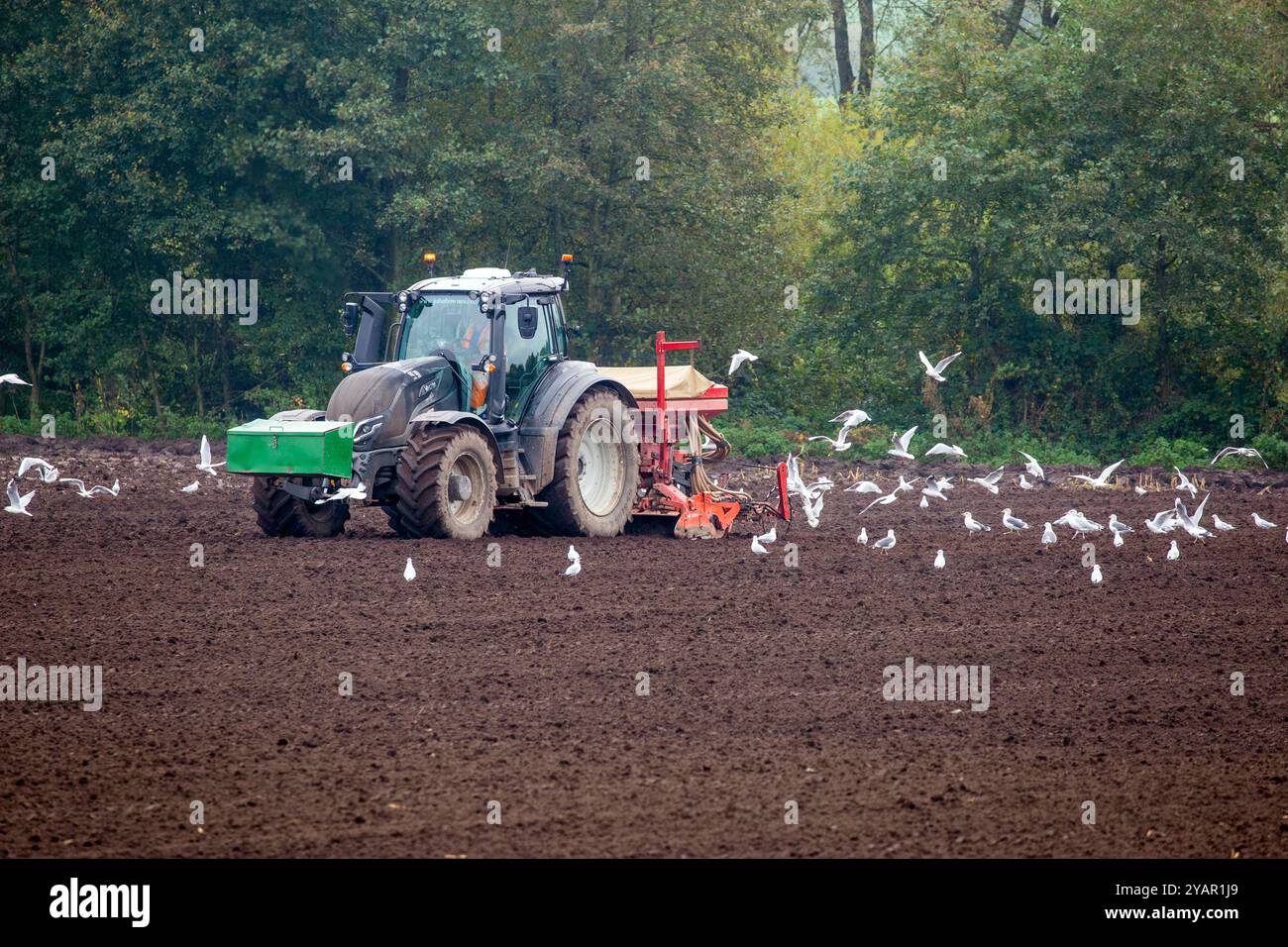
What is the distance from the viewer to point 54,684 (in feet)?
30.4

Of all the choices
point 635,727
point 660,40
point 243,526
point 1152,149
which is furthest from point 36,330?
point 635,727

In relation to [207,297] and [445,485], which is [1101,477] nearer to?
[445,485]

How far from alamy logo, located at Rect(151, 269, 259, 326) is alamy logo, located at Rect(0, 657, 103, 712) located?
748 inches

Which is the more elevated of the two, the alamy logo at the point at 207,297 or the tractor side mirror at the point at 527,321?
the alamy logo at the point at 207,297

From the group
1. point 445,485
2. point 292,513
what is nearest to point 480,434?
point 445,485

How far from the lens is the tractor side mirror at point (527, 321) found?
14578 mm

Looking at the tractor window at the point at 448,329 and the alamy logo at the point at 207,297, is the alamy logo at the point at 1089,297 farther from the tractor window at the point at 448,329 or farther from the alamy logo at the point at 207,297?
the tractor window at the point at 448,329

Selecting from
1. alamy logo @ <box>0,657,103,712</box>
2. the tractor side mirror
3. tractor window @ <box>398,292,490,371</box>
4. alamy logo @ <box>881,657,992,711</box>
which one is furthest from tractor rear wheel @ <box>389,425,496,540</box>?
alamy logo @ <box>881,657,992,711</box>

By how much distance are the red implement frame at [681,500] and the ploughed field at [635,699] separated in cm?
61

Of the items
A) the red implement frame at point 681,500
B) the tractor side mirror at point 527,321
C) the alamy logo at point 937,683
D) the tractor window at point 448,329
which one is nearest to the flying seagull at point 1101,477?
the red implement frame at point 681,500

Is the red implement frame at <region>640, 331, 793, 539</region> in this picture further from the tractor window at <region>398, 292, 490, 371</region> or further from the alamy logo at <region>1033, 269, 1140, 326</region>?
the alamy logo at <region>1033, 269, 1140, 326</region>

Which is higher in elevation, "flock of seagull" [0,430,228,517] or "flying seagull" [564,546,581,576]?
"flock of seagull" [0,430,228,517]

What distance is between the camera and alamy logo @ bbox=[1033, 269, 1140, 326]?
2661 cm

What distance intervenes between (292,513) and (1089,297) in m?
17.0
